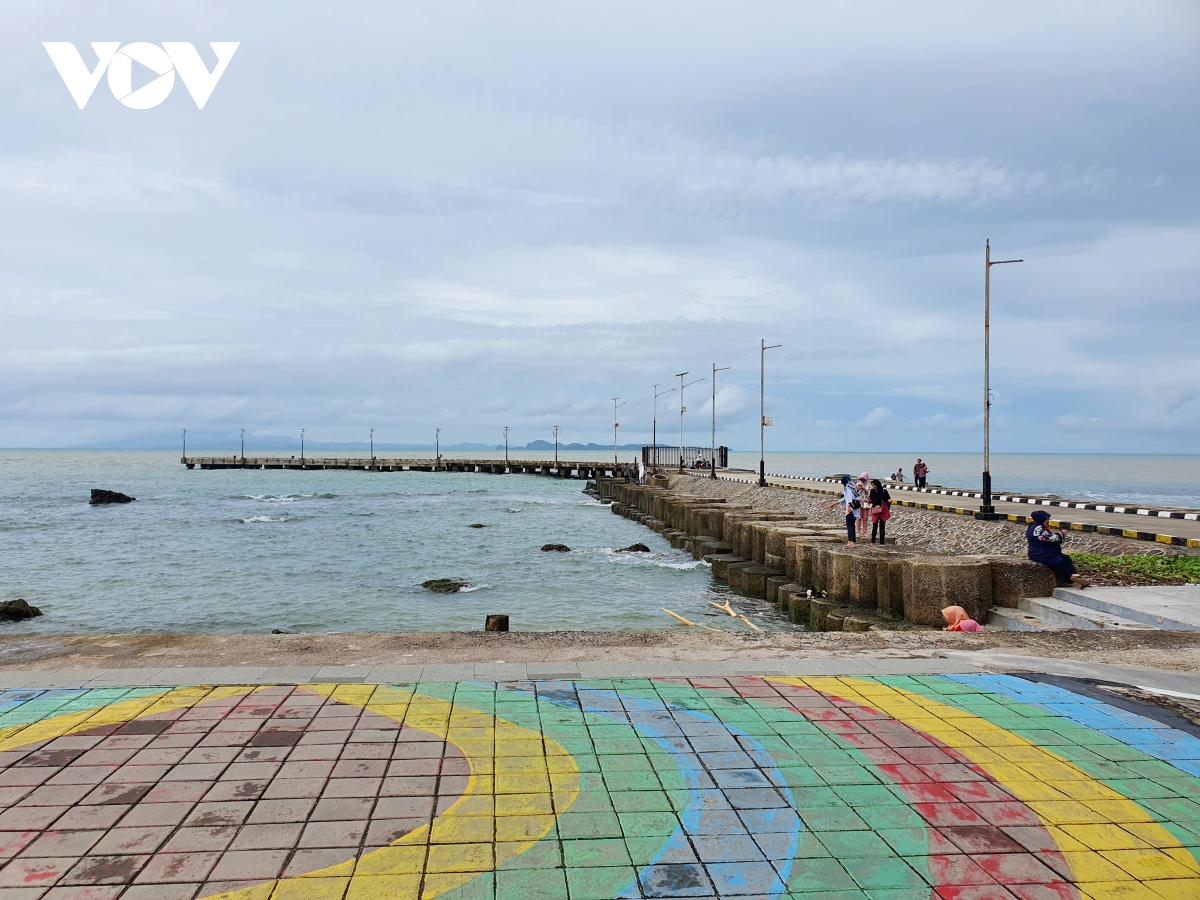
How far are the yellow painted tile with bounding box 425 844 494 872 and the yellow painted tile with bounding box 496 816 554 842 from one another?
0.12 meters

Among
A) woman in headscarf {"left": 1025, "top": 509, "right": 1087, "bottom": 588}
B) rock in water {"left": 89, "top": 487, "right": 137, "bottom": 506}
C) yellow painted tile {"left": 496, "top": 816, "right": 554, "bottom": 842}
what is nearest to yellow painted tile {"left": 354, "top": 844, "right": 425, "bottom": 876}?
yellow painted tile {"left": 496, "top": 816, "right": 554, "bottom": 842}

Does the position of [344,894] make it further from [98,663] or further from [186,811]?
[98,663]

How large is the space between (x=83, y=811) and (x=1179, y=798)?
5.62m

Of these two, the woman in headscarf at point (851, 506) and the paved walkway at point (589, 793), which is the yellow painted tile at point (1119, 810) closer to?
the paved walkway at point (589, 793)

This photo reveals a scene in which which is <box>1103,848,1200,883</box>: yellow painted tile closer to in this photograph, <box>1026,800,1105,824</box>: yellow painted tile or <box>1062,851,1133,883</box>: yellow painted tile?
<box>1062,851,1133,883</box>: yellow painted tile

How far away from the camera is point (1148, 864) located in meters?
3.54

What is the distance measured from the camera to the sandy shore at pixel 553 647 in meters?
6.80

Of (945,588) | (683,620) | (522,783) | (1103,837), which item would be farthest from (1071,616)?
(683,620)

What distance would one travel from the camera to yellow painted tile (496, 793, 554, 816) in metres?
3.95

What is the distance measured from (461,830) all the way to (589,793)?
725mm

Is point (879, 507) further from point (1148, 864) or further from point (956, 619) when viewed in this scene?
point (1148, 864)

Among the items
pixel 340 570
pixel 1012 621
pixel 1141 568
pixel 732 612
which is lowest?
pixel 340 570

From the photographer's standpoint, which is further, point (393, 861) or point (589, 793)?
point (589, 793)

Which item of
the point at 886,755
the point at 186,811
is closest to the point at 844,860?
the point at 886,755
